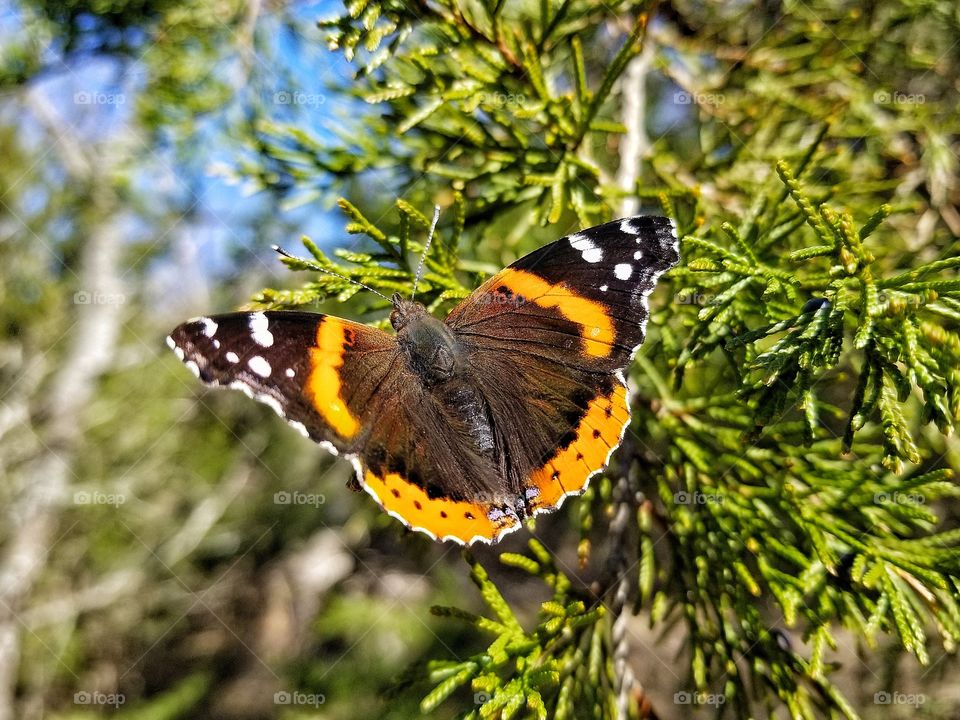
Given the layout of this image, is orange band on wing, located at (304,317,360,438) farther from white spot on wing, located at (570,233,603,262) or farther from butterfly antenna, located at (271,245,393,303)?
white spot on wing, located at (570,233,603,262)

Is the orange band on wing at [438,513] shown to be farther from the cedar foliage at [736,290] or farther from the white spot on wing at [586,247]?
the white spot on wing at [586,247]

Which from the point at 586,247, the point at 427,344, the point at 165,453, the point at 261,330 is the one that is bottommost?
the point at 165,453

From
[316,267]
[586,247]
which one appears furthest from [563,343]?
[316,267]

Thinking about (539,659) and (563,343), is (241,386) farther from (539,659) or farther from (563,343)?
(539,659)

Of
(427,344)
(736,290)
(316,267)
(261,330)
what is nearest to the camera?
(736,290)

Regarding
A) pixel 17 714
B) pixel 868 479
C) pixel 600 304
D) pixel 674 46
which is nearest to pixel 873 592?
pixel 868 479

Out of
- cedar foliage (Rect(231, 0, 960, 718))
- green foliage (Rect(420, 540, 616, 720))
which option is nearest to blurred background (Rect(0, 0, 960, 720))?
cedar foliage (Rect(231, 0, 960, 718))

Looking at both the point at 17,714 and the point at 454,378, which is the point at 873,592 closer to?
the point at 454,378
